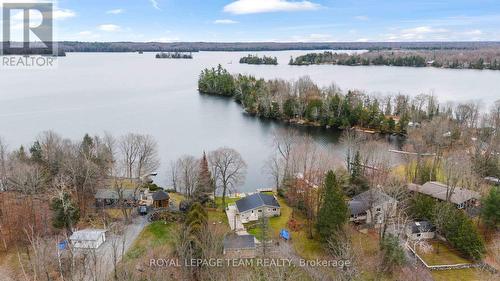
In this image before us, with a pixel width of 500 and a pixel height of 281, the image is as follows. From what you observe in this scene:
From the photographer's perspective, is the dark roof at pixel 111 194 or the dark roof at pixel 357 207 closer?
the dark roof at pixel 357 207

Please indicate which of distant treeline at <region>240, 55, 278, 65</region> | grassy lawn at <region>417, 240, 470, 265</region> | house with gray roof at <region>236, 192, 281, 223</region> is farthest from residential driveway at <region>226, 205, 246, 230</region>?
distant treeline at <region>240, 55, 278, 65</region>

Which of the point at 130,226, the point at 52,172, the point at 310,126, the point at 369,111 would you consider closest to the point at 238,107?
the point at 310,126

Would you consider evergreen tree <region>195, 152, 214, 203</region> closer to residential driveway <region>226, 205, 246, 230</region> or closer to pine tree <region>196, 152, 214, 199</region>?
pine tree <region>196, 152, 214, 199</region>

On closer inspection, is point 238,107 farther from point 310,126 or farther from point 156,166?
point 156,166

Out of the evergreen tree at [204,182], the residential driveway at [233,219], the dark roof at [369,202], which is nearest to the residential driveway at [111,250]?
the evergreen tree at [204,182]

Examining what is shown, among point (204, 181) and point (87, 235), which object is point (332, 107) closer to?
point (204, 181)

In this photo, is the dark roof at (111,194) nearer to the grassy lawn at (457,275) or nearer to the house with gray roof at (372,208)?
the house with gray roof at (372,208)
